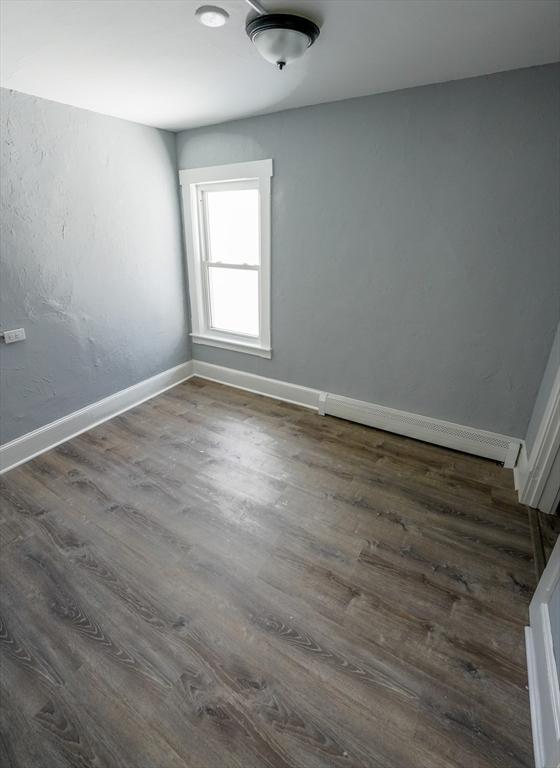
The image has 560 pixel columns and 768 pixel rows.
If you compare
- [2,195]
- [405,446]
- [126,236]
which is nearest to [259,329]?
[126,236]

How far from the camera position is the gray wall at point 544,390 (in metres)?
2.05

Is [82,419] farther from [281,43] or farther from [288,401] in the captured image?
[281,43]

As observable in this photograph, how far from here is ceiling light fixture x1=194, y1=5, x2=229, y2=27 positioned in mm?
1342

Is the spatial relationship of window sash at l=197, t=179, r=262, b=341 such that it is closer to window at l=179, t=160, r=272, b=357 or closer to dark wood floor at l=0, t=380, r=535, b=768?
window at l=179, t=160, r=272, b=357

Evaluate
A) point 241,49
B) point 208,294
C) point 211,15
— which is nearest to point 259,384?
point 208,294

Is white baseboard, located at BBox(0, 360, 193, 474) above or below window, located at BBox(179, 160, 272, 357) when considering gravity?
below

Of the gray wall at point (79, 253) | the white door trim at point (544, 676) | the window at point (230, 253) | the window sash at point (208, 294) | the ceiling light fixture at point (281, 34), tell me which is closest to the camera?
the white door trim at point (544, 676)

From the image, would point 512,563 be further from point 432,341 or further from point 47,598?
point 47,598

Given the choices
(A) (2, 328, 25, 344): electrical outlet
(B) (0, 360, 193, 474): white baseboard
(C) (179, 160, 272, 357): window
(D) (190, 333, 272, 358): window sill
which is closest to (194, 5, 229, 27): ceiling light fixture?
(C) (179, 160, 272, 357): window

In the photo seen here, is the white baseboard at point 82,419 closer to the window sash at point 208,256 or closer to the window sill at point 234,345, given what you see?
the window sill at point 234,345

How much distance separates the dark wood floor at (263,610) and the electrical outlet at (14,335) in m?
0.85

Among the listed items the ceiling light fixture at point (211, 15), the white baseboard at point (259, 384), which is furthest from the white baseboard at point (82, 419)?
the ceiling light fixture at point (211, 15)

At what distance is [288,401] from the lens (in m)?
3.37

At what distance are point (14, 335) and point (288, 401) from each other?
7.11 feet
